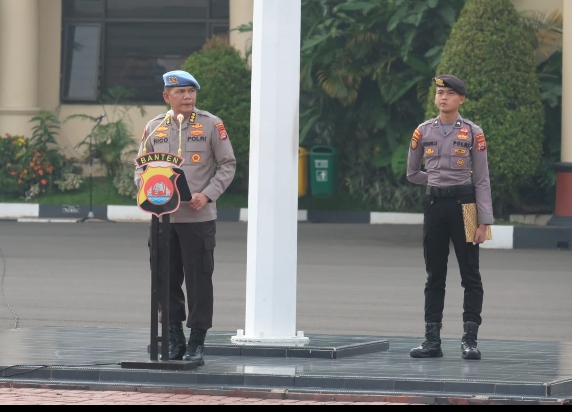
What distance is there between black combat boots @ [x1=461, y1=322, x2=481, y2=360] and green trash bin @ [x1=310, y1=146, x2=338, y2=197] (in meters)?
15.0

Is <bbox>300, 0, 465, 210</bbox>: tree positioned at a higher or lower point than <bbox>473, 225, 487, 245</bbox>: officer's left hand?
higher

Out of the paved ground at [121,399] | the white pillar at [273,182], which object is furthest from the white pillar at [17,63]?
the paved ground at [121,399]

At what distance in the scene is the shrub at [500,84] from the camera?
63.3ft

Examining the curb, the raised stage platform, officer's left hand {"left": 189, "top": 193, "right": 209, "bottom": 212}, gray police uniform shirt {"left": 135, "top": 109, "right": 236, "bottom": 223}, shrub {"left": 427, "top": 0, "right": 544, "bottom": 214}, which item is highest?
shrub {"left": 427, "top": 0, "right": 544, "bottom": 214}

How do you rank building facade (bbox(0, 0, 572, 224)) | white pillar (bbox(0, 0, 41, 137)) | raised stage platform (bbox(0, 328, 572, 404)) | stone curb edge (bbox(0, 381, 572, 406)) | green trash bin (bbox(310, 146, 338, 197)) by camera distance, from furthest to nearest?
building facade (bbox(0, 0, 572, 224)) → white pillar (bbox(0, 0, 41, 137)) → green trash bin (bbox(310, 146, 338, 197)) → raised stage platform (bbox(0, 328, 572, 404)) → stone curb edge (bbox(0, 381, 572, 406))

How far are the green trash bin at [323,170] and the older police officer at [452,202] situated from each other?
48.4 ft

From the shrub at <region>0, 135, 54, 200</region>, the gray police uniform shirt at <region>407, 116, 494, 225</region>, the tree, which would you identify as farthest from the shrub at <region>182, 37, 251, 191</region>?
the gray police uniform shirt at <region>407, 116, 494, 225</region>

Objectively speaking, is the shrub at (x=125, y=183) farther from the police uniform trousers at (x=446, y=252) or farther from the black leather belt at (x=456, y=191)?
the black leather belt at (x=456, y=191)

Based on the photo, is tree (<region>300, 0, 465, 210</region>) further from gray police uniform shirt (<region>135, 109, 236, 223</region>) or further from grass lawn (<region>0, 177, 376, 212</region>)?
gray police uniform shirt (<region>135, 109, 236, 223</region>)

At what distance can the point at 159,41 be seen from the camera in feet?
88.0

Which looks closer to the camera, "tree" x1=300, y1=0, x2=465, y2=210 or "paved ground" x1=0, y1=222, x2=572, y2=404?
"paved ground" x1=0, y1=222, x2=572, y2=404

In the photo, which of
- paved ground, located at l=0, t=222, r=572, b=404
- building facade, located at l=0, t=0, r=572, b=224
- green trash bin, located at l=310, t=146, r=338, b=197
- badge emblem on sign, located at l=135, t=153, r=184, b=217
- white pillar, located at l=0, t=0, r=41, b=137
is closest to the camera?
badge emblem on sign, located at l=135, t=153, r=184, b=217

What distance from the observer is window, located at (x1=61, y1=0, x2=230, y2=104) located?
2673cm
